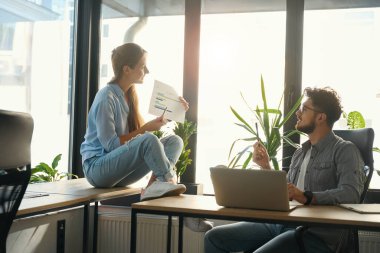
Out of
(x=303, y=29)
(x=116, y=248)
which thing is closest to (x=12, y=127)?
(x=116, y=248)

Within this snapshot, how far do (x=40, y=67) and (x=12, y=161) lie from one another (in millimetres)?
2007

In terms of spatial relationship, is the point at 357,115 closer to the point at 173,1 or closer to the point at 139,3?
the point at 173,1

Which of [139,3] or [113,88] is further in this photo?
[139,3]

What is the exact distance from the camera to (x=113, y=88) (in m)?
2.77

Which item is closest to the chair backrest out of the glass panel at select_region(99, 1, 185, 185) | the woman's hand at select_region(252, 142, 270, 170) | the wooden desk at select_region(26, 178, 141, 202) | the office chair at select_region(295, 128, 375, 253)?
the office chair at select_region(295, 128, 375, 253)

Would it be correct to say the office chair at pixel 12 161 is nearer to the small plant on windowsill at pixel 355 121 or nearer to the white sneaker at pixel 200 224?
the white sneaker at pixel 200 224

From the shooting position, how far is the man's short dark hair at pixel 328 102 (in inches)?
89.0

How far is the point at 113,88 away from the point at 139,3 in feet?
4.12

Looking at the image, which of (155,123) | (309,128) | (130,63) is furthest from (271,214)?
(130,63)

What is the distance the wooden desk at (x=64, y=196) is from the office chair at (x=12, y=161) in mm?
123

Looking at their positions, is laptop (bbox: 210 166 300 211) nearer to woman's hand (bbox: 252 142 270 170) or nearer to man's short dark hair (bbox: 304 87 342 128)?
woman's hand (bbox: 252 142 270 170)

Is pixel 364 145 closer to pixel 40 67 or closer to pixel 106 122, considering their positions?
A: pixel 106 122

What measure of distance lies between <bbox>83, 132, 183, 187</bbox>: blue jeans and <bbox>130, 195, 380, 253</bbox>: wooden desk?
0.52 meters

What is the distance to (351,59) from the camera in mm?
3176
